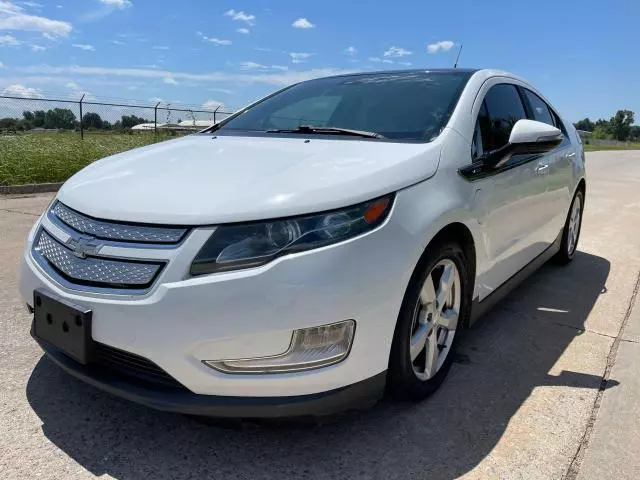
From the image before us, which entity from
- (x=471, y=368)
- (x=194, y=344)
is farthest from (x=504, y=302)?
(x=194, y=344)

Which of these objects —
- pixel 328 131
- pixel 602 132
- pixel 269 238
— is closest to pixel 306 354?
pixel 269 238

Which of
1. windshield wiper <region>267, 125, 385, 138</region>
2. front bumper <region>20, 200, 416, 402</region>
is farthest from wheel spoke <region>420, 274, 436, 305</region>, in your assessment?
windshield wiper <region>267, 125, 385, 138</region>

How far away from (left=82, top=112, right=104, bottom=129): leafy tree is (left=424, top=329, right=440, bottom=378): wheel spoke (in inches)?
616

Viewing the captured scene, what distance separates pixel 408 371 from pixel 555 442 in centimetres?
67

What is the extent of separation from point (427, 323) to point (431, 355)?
168mm

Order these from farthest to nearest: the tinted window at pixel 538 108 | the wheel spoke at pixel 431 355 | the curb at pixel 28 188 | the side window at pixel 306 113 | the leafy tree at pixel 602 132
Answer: the leafy tree at pixel 602 132
the curb at pixel 28 188
the tinted window at pixel 538 108
the side window at pixel 306 113
the wheel spoke at pixel 431 355

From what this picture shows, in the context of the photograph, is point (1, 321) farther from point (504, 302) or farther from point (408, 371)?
point (504, 302)

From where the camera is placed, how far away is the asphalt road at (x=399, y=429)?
2041 mm

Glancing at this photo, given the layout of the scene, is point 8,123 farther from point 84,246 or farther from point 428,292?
point 428,292

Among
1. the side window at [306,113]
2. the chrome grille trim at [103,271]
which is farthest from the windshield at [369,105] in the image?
the chrome grille trim at [103,271]

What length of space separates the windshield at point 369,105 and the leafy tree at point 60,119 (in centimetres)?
1384

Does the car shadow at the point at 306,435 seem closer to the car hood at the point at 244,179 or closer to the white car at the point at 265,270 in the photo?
the white car at the point at 265,270

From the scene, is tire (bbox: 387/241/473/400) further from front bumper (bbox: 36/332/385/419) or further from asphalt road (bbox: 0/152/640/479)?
front bumper (bbox: 36/332/385/419)

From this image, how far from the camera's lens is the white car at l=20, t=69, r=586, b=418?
1843 mm
